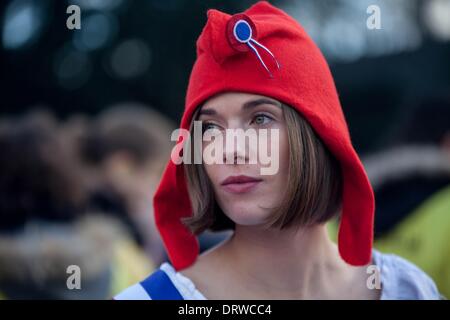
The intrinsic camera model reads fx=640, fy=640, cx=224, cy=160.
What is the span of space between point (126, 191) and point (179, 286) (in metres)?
1.47

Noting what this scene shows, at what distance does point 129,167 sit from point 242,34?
5.53 feet

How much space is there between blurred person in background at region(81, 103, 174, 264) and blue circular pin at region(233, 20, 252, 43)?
59.2 inches

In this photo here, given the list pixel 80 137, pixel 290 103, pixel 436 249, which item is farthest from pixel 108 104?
pixel 290 103

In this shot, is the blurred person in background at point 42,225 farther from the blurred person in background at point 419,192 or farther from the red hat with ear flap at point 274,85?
the blurred person in background at point 419,192

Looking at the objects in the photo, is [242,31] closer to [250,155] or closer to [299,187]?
[250,155]

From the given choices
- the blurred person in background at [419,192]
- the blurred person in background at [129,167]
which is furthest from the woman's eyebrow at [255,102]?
the blurred person in background at [129,167]

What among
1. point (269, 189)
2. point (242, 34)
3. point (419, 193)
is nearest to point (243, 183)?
point (269, 189)

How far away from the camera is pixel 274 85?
1.39m

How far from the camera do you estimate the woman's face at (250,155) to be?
1383 mm

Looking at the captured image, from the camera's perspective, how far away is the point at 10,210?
2428 millimetres

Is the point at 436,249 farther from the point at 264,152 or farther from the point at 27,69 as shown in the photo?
the point at 27,69

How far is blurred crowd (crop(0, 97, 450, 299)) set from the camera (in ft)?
7.21

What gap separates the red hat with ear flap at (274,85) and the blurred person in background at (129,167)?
1.19 m

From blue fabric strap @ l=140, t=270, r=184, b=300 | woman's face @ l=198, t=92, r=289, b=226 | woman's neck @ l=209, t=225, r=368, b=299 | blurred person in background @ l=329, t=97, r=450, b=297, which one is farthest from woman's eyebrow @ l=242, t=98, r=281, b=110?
blurred person in background @ l=329, t=97, r=450, b=297
